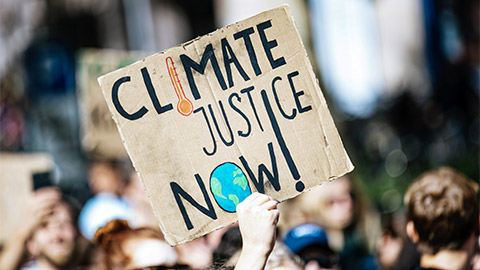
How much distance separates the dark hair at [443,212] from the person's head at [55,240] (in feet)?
6.76

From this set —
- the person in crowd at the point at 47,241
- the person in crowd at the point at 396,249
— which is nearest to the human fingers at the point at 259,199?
the person in crowd at the point at 396,249

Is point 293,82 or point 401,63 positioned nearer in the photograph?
point 293,82

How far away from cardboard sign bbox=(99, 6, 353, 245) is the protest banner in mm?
2049

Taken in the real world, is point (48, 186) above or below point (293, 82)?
below

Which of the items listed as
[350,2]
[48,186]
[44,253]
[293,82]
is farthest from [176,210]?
[350,2]

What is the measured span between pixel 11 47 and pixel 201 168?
14752 mm

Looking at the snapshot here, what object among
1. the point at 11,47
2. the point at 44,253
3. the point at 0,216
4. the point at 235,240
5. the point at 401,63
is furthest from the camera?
the point at 11,47

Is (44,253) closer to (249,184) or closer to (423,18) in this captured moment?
(249,184)

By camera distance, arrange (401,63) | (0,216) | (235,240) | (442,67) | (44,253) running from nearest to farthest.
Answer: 1. (235,240)
2. (44,253)
3. (0,216)
4. (442,67)
5. (401,63)

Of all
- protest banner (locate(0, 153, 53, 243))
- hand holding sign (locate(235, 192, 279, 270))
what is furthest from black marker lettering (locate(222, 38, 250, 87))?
protest banner (locate(0, 153, 53, 243))

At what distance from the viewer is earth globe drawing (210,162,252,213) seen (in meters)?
2.80

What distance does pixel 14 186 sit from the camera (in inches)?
189

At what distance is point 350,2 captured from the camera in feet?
39.8

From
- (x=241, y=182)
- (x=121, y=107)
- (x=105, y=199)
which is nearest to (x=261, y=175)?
(x=241, y=182)
